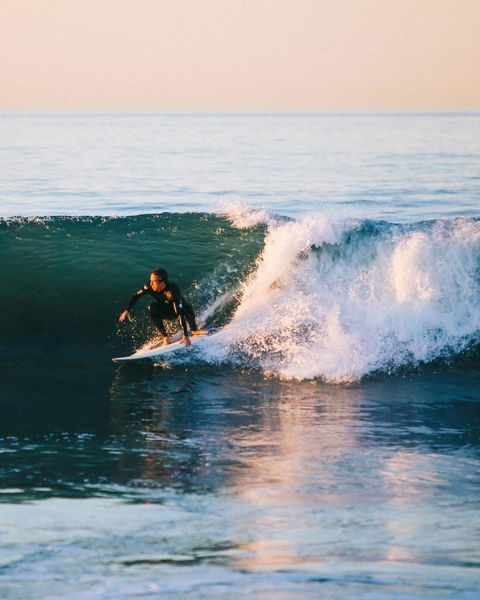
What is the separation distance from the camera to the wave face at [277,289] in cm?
1152

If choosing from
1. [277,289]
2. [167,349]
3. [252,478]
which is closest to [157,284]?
[167,349]

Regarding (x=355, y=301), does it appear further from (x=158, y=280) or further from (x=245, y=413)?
(x=245, y=413)

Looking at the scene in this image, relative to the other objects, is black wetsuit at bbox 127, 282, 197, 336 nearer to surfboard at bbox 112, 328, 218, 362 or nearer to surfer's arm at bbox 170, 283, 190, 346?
surfer's arm at bbox 170, 283, 190, 346

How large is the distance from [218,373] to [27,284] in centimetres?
495

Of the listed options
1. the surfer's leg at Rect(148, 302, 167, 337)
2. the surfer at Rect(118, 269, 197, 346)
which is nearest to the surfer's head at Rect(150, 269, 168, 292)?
the surfer at Rect(118, 269, 197, 346)

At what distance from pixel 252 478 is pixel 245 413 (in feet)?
7.32

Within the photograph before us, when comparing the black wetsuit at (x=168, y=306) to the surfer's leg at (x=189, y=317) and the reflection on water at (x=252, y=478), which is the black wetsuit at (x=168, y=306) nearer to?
the surfer's leg at (x=189, y=317)

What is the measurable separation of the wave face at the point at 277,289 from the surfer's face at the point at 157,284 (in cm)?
102

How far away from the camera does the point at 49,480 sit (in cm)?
701

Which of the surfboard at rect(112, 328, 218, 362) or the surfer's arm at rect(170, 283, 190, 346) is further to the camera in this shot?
the surfboard at rect(112, 328, 218, 362)

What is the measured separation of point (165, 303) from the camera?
37.1ft

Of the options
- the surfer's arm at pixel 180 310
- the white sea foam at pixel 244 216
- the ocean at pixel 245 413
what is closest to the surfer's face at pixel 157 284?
the surfer's arm at pixel 180 310

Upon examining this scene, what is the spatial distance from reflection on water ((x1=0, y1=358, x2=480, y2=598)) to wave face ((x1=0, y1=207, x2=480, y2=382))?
2.75 feet

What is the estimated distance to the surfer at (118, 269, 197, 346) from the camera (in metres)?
11.0
